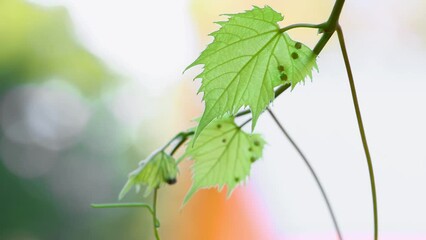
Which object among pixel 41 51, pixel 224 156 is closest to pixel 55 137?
pixel 41 51

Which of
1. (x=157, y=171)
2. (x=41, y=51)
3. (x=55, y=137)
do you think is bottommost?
(x=157, y=171)

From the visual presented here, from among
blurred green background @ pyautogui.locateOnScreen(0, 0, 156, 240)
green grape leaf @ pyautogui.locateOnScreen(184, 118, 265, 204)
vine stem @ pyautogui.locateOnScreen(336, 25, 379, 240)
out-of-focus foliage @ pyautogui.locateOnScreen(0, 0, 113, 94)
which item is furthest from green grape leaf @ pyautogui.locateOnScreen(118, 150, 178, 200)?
out-of-focus foliage @ pyautogui.locateOnScreen(0, 0, 113, 94)

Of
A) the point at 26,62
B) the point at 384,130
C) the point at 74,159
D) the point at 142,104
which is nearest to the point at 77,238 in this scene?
the point at 74,159

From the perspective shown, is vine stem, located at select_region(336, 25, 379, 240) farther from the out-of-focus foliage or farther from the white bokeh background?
the out-of-focus foliage

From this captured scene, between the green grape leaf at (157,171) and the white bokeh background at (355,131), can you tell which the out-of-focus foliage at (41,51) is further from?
the green grape leaf at (157,171)

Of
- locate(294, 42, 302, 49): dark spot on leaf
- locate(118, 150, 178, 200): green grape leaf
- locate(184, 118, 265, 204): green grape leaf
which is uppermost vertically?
locate(294, 42, 302, 49): dark spot on leaf

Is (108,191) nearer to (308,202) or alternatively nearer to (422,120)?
(308,202)

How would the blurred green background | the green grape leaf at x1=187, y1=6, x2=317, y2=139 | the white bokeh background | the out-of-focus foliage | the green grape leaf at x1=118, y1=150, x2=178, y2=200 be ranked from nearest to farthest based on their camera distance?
the green grape leaf at x1=187, y1=6, x2=317, y2=139
the green grape leaf at x1=118, y1=150, x2=178, y2=200
the white bokeh background
the blurred green background
the out-of-focus foliage

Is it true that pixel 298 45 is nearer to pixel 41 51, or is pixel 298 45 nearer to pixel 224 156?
pixel 224 156
